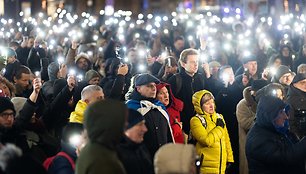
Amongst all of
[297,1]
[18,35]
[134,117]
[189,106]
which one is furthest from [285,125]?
[297,1]

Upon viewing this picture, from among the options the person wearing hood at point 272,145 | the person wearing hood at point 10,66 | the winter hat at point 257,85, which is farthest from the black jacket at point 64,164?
the person wearing hood at point 10,66

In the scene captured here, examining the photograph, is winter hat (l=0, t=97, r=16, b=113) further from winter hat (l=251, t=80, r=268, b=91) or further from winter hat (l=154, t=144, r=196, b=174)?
winter hat (l=251, t=80, r=268, b=91)

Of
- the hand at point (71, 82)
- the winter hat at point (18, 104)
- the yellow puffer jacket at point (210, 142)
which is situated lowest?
the yellow puffer jacket at point (210, 142)

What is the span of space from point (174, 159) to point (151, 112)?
2.89 metres

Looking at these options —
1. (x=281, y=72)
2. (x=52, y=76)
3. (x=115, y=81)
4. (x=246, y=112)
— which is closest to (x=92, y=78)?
(x=115, y=81)

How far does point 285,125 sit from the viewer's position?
6.68m

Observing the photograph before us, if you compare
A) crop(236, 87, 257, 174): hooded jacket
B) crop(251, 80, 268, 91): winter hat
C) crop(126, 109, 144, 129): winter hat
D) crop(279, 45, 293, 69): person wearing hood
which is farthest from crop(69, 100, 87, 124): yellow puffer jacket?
crop(279, 45, 293, 69): person wearing hood

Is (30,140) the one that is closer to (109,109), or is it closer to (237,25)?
(109,109)

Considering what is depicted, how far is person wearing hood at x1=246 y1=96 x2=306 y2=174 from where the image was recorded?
253 inches

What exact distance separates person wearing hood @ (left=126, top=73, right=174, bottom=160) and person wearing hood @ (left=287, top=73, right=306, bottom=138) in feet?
6.06

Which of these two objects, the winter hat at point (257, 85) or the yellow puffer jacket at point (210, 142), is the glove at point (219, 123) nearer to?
the yellow puffer jacket at point (210, 142)

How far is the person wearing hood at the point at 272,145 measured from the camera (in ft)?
21.1

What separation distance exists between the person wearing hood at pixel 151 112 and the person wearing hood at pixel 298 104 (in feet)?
6.06

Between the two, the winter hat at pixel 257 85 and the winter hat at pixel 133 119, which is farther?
the winter hat at pixel 257 85
